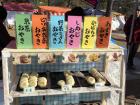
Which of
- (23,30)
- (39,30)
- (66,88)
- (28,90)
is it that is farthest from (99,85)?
(23,30)

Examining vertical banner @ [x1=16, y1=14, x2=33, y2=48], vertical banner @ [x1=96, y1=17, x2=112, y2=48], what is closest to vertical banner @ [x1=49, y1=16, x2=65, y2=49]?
vertical banner @ [x1=16, y1=14, x2=33, y2=48]

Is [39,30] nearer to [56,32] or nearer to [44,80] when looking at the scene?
[56,32]

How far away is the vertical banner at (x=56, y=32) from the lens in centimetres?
293

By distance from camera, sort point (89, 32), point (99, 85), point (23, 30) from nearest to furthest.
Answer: point (23, 30) → point (89, 32) → point (99, 85)

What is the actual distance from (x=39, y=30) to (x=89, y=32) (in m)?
0.51

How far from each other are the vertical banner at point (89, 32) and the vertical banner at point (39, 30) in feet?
1.31

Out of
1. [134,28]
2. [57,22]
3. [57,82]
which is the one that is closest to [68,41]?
[57,22]

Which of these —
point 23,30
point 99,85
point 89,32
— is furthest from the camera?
point 99,85

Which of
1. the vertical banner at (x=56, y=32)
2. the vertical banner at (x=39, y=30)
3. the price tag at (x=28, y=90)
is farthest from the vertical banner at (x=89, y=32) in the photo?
the price tag at (x=28, y=90)

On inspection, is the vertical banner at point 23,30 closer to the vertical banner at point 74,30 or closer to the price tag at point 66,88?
the vertical banner at point 74,30

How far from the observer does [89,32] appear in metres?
3.04

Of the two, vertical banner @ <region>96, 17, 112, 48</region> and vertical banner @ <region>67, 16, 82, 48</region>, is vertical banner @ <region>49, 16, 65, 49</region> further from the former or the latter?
vertical banner @ <region>96, 17, 112, 48</region>

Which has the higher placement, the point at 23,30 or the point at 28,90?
the point at 23,30

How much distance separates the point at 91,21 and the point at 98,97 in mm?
1273
